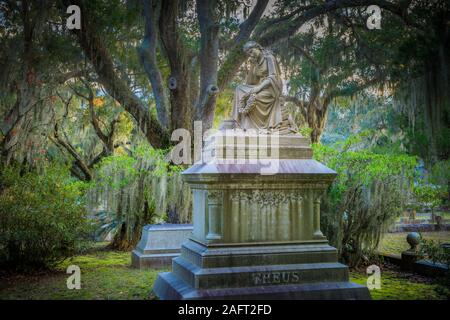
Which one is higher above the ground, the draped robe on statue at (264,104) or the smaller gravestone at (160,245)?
the draped robe on statue at (264,104)

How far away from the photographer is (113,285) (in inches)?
309

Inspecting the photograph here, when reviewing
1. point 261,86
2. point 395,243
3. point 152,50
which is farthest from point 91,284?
point 395,243

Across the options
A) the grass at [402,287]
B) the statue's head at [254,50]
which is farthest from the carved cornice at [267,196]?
the statue's head at [254,50]

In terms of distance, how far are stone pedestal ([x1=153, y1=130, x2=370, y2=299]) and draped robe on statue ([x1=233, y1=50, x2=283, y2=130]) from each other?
0.38 meters

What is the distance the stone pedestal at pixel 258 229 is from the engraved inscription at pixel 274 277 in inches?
0.6

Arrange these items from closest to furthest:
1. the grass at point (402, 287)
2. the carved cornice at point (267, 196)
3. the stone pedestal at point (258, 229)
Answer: the stone pedestal at point (258, 229) < the carved cornice at point (267, 196) < the grass at point (402, 287)

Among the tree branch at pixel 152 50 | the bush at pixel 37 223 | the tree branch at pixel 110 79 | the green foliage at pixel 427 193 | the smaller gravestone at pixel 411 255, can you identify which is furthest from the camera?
the tree branch at pixel 152 50

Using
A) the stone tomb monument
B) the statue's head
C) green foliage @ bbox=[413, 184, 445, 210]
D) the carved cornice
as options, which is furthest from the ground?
the statue's head

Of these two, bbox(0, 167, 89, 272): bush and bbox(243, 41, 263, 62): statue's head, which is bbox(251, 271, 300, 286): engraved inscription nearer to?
bbox(243, 41, 263, 62): statue's head

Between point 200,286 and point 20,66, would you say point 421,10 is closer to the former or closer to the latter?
point 200,286

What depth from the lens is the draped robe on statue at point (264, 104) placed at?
696 centimetres

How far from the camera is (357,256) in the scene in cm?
955

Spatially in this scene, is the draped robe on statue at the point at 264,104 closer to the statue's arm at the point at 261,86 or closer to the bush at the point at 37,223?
the statue's arm at the point at 261,86

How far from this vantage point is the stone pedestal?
5.88 m
